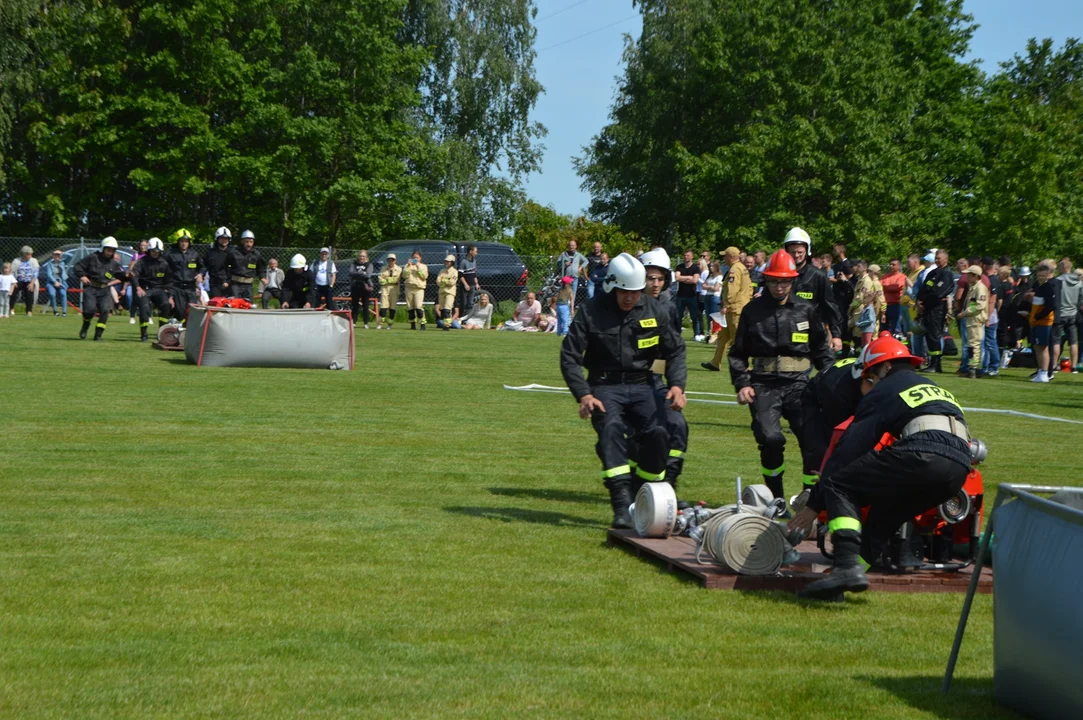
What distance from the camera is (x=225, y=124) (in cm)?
5197

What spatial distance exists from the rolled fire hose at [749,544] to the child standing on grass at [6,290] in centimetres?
3111

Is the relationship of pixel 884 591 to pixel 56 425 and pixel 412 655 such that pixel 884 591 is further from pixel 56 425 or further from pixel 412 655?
pixel 56 425

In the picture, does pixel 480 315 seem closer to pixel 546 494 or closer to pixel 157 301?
pixel 157 301

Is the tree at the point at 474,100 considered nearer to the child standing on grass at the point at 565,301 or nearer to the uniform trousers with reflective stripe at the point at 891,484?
the child standing on grass at the point at 565,301

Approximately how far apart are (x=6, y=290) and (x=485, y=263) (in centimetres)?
1308

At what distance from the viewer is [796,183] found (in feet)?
181

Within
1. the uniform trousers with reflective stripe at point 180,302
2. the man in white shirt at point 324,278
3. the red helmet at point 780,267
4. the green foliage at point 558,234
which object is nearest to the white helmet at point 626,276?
the red helmet at point 780,267

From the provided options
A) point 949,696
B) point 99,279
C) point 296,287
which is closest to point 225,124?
point 296,287

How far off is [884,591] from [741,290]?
51.9 feet

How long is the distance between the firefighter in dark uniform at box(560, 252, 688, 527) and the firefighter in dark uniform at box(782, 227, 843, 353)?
1733 mm

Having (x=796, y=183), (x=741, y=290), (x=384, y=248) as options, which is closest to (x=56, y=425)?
(x=741, y=290)

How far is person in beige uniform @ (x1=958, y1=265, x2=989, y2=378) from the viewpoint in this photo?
2483cm

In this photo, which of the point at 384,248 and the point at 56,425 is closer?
the point at 56,425

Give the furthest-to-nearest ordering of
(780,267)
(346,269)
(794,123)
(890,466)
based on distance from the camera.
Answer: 1. (794,123)
2. (346,269)
3. (780,267)
4. (890,466)
